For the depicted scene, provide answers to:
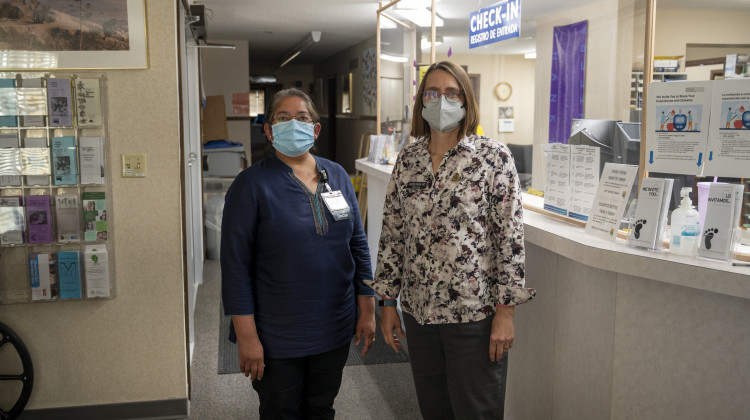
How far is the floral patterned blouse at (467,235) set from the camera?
1826mm

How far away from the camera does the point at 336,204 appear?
6.73 ft

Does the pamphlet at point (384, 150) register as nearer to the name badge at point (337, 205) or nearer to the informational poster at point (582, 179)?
the informational poster at point (582, 179)

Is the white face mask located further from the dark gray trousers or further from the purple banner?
the purple banner

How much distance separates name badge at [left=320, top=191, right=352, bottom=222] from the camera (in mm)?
2027

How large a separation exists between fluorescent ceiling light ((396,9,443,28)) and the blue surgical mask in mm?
2622

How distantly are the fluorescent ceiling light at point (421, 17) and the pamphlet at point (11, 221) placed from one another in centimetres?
287

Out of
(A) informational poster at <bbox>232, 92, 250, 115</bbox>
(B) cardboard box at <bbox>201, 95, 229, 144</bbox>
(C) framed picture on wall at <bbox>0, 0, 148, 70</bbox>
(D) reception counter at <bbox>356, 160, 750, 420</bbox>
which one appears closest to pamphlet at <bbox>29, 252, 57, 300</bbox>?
(C) framed picture on wall at <bbox>0, 0, 148, 70</bbox>

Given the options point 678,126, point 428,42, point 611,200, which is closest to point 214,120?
point 428,42

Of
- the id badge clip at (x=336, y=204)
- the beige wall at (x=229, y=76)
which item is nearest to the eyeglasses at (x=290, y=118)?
the id badge clip at (x=336, y=204)

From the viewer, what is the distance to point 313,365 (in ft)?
6.88

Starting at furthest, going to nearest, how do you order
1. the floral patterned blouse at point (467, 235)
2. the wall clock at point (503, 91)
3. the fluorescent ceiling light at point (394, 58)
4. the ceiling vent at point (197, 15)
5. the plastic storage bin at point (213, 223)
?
the plastic storage bin at point (213, 223), the fluorescent ceiling light at point (394, 58), the ceiling vent at point (197, 15), the wall clock at point (503, 91), the floral patterned blouse at point (467, 235)

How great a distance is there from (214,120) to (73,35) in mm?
4964

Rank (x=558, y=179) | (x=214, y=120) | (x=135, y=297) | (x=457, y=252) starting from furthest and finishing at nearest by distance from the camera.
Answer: (x=214, y=120) → (x=135, y=297) → (x=558, y=179) → (x=457, y=252)

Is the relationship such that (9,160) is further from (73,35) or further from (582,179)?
(582,179)
